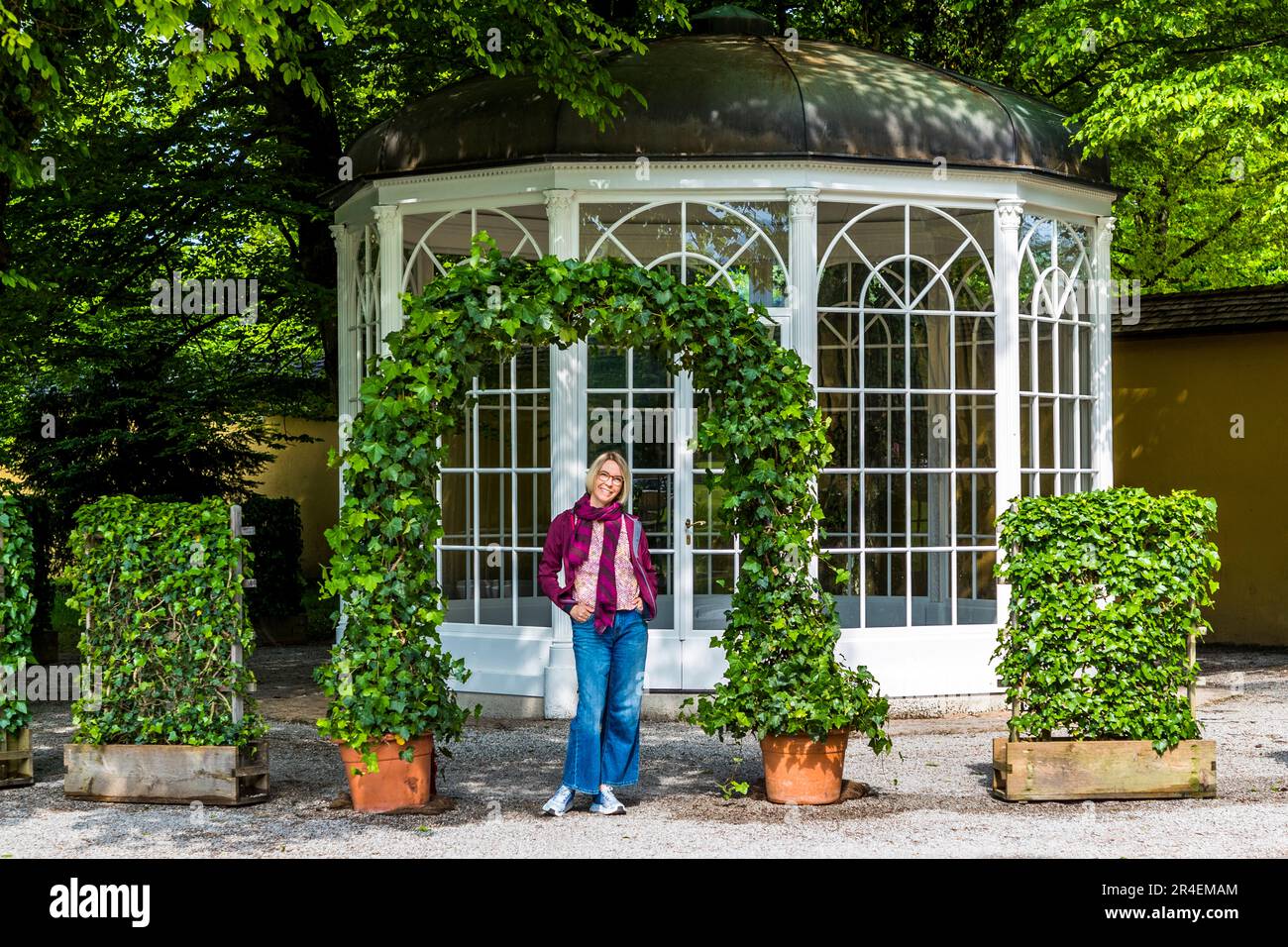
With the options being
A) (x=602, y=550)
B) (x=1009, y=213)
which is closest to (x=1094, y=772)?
(x=602, y=550)

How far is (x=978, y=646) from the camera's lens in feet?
33.6

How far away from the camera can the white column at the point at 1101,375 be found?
1127cm

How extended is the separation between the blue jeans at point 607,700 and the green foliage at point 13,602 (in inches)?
121

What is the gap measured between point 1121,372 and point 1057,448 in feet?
17.9

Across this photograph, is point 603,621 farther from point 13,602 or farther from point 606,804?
point 13,602

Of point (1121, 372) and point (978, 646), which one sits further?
point (1121, 372)

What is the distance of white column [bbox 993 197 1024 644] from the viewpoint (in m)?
10.4

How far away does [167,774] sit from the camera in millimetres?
7422

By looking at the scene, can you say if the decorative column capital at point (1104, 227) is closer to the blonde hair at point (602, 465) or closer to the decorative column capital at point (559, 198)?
the decorative column capital at point (559, 198)

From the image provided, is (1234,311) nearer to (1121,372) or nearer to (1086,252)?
(1121,372)

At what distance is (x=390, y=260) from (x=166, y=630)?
4.07m

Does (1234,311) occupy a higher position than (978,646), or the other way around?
(1234,311)

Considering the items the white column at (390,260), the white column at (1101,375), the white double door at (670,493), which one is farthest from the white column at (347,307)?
the white column at (1101,375)

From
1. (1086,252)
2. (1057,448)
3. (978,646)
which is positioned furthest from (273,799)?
(1086,252)
